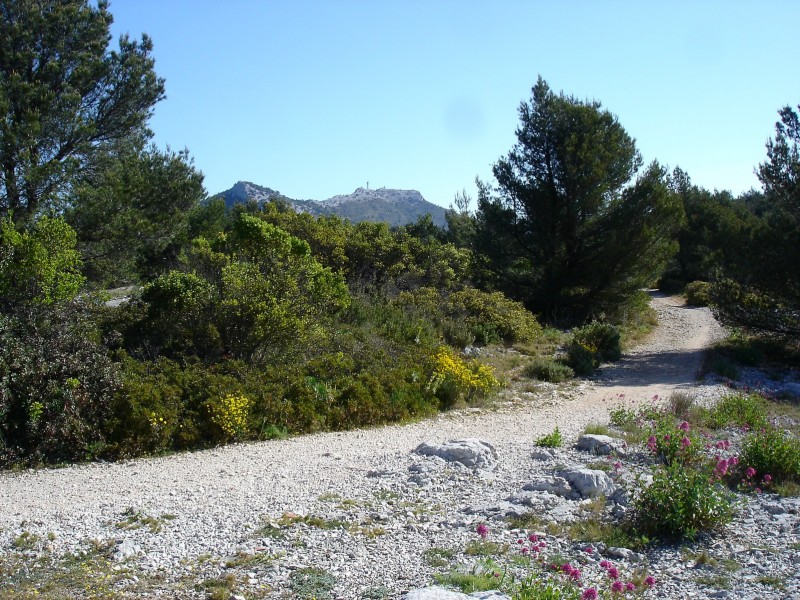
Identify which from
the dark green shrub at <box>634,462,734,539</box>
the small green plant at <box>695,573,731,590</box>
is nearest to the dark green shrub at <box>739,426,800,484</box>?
the dark green shrub at <box>634,462,734,539</box>

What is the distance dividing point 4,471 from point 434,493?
5.16 m

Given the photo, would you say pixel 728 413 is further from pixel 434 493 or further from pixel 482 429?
pixel 434 493

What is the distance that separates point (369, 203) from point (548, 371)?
90.5 meters

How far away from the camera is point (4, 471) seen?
25.8 ft

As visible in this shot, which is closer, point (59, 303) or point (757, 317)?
point (59, 303)

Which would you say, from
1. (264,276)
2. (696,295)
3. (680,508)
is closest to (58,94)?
(264,276)

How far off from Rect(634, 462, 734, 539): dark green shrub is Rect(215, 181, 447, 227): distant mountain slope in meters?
83.3

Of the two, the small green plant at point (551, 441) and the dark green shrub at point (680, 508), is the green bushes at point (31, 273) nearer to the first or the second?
the small green plant at point (551, 441)

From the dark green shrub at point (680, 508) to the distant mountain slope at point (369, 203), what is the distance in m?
83.3

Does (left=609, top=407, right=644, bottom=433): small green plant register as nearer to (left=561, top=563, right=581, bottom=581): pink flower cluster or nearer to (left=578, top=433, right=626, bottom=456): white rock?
(left=578, top=433, right=626, bottom=456): white rock

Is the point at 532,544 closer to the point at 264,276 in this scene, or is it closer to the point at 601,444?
the point at 601,444

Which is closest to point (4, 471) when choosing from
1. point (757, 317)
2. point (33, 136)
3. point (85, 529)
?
point (85, 529)

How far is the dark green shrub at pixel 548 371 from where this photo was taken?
541 inches

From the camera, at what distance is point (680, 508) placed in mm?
5133
